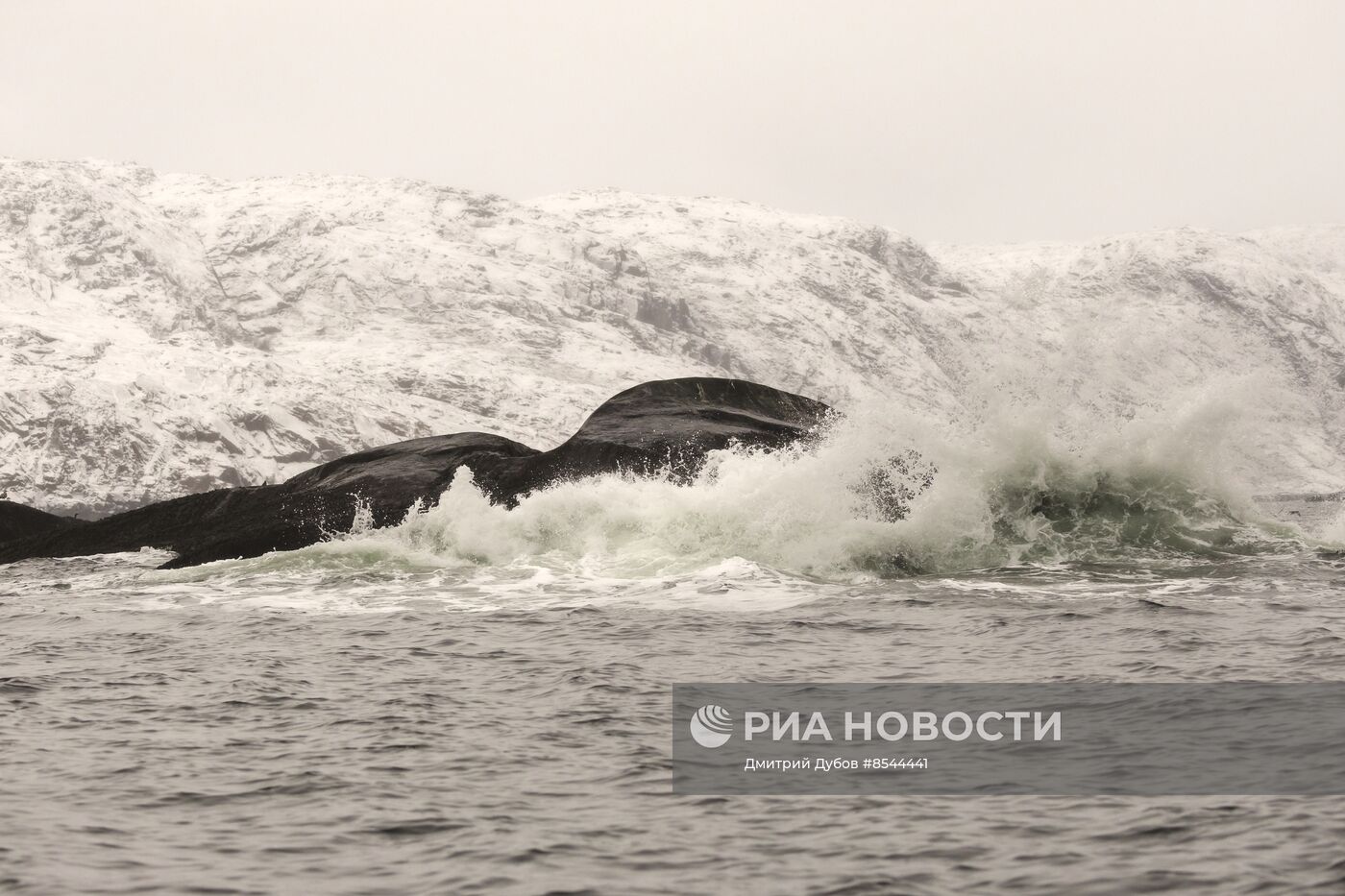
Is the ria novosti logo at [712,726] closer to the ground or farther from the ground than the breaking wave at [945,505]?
closer to the ground

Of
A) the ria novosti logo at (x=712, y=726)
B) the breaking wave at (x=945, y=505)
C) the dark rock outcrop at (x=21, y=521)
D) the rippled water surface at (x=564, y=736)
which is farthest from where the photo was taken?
the dark rock outcrop at (x=21, y=521)

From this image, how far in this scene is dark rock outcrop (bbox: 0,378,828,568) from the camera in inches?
1111

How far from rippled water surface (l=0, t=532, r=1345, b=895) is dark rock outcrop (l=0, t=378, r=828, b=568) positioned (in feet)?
23.3

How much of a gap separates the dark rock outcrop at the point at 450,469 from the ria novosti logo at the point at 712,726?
1612 cm

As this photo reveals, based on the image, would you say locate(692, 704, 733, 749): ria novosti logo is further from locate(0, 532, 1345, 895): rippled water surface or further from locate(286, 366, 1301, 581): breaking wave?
locate(286, 366, 1301, 581): breaking wave

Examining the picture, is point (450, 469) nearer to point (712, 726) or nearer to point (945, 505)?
point (945, 505)

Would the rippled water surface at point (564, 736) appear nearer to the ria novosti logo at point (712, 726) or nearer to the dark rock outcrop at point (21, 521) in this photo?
the ria novosti logo at point (712, 726)

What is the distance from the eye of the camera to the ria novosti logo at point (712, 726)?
10.1 meters

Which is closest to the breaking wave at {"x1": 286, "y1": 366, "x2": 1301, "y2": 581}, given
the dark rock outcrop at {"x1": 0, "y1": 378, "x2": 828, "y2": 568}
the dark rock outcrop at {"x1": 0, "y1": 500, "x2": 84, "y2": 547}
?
the dark rock outcrop at {"x1": 0, "y1": 378, "x2": 828, "y2": 568}

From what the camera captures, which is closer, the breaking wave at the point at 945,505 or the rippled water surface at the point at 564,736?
the rippled water surface at the point at 564,736

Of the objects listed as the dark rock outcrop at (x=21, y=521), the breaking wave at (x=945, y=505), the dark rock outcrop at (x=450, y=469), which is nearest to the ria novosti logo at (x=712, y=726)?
the breaking wave at (x=945, y=505)

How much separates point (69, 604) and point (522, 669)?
11206mm

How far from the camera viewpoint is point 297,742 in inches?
402

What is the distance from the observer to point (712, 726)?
10.5m
